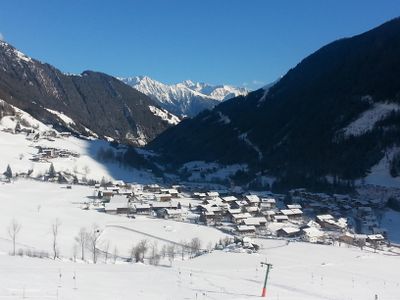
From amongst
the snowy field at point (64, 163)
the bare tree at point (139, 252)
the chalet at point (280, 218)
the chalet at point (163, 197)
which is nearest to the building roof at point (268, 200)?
the chalet at point (280, 218)

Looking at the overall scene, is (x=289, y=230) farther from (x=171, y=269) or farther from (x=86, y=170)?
(x=86, y=170)

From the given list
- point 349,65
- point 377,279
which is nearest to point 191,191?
point 377,279

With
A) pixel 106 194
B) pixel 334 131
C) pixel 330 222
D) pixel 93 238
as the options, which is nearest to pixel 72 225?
pixel 93 238

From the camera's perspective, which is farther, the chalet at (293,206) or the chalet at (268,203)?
the chalet at (268,203)

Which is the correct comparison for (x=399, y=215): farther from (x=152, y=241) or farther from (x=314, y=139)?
(x=314, y=139)

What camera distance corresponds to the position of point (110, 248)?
58406 mm

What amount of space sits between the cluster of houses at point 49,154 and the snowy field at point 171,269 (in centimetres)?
5628

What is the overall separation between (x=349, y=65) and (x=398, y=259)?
148022 mm

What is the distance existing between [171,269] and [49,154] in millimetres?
114797

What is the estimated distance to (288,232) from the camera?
233 ft

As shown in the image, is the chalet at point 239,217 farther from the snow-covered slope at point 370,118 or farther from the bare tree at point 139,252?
the snow-covered slope at point 370,118

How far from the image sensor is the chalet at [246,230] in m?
71.6

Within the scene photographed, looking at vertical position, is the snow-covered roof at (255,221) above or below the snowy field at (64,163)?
below

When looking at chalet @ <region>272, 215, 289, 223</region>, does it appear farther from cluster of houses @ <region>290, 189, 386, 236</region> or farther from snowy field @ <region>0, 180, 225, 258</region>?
snowy field @ <region>0, 180, 225, 258</region>
